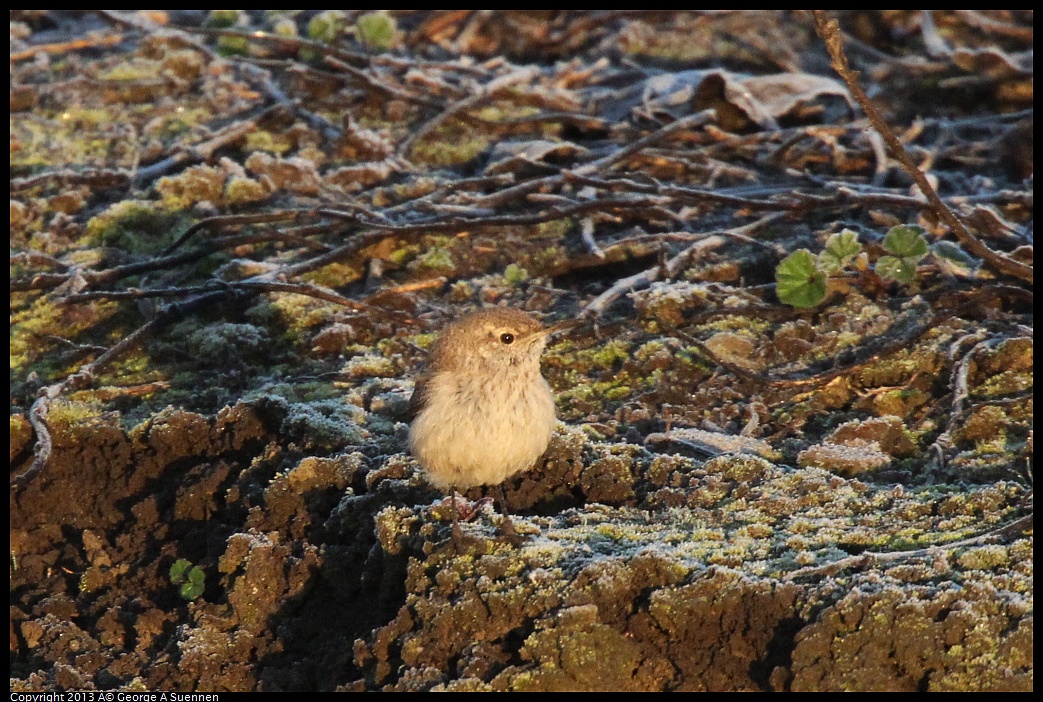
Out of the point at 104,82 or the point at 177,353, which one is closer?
the point at 177,353

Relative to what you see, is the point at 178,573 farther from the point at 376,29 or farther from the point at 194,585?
the point at 376,29

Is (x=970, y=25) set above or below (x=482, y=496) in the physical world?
above

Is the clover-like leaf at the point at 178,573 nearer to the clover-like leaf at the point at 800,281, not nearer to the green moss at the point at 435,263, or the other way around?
the green moss at the point at 435,263

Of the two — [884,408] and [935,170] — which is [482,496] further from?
[935,170]

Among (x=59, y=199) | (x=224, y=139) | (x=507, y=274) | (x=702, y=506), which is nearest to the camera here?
(x=702, y=506)

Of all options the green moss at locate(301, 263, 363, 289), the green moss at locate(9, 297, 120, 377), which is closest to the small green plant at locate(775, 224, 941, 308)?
the green moss at locate(301, 263, 363, 289)

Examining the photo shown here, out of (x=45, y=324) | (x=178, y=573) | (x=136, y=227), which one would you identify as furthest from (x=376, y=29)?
(x=178, y=573)
